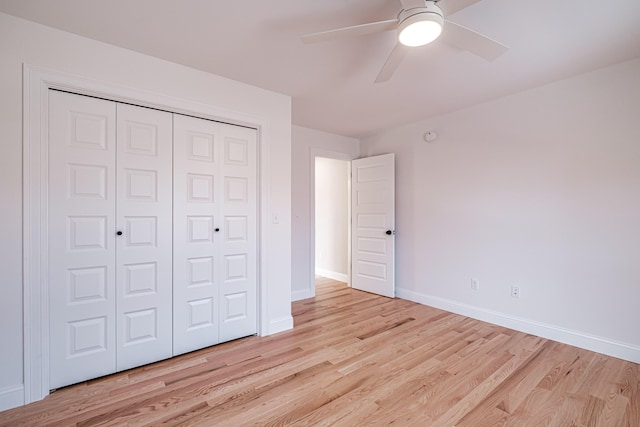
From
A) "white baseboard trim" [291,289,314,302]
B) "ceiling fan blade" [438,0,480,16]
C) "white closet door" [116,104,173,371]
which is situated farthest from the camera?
"white baseboard trim" [291,289,314,302]

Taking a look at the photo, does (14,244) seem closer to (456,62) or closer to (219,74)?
(219,74)

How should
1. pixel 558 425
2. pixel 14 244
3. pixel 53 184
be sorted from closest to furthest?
pixel 558 425, pixel 14 244, pixel 53 184

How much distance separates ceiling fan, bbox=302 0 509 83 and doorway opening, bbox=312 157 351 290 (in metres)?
3.08

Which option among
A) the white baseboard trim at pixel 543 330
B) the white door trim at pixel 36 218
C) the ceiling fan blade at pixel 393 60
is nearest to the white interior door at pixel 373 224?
the white baseboard trim at pixel 543 330

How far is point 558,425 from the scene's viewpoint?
1649mm

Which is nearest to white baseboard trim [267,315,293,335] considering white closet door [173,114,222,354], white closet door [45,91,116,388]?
white closet door [173,114,222,354]

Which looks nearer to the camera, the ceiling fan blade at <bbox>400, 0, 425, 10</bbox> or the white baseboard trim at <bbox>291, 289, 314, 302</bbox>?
the ceiling fan blade at <bbox>400, 0, 425, 10</bbox>

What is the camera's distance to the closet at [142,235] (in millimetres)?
1991

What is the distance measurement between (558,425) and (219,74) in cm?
346

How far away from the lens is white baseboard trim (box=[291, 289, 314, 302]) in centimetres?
400

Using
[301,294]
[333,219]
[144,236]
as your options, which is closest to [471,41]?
[144,236]

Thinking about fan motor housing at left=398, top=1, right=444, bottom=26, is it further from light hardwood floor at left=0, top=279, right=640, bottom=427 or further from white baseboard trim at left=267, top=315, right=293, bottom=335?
white baseboard trim at left=267, top=315, right=293, bottom=335

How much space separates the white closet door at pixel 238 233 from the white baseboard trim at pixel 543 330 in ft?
7.61

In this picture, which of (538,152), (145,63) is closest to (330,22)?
(145,63)
